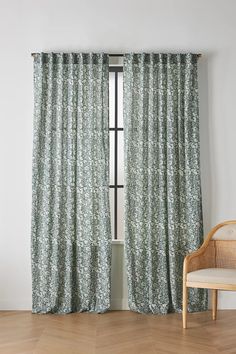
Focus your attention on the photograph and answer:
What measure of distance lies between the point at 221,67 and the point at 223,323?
8.32 feet

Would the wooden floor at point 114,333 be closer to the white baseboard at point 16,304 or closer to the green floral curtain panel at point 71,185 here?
the white baseboard at point 16,304

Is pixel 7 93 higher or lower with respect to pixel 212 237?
higher

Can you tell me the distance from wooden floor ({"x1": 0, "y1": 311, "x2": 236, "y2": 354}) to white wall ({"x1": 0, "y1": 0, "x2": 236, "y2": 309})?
60 centimetres

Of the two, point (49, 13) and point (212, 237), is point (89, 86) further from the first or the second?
point (212, 237)

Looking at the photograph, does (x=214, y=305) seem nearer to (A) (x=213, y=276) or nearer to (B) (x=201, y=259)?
(B) (x=201, y=259)

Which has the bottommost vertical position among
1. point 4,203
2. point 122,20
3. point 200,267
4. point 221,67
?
point 200,267

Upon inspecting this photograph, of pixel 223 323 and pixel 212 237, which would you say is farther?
pixel 212 237

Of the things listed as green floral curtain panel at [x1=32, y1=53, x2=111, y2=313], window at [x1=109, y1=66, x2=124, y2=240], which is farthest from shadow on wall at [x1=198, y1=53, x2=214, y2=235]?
green floral curtain panel at [x1=32, y1=53, x2=111, y2=313]

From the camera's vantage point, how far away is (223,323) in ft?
17.1

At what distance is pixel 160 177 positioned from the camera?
5.74 metres

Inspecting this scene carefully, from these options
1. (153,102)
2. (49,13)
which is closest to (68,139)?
(153,102)

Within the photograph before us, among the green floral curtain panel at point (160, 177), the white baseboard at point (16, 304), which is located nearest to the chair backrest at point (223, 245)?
the green floral curtain panel at point (160, 177)

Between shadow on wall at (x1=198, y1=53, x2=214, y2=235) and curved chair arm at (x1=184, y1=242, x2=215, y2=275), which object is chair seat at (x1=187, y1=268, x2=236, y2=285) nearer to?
curved chair arm at (x1=184, y1=242, x2=215, y2=275)

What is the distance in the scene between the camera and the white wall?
5.86 m
